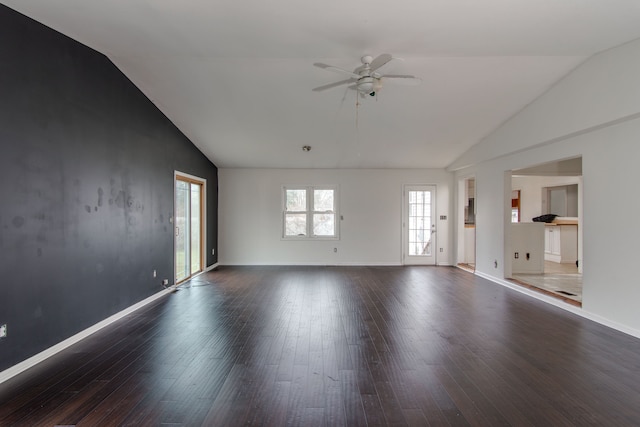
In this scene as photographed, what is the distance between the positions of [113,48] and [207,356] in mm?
3322

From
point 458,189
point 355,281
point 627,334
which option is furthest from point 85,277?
point 458,189

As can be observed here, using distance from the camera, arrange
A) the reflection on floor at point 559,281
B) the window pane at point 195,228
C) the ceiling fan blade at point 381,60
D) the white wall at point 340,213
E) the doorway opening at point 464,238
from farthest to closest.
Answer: the white wall at point 340,213 → the doorway opening at point 464,238 → the window pane at point 195,228 → the reflection on floor at point 559,281 → the ceiling fan blade at point 381,60

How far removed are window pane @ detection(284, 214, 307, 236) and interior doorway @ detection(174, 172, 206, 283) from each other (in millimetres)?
1963

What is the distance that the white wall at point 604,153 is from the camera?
10.7 feet

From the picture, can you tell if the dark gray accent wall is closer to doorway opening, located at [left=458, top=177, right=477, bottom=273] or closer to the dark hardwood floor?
the dark hardwood floor

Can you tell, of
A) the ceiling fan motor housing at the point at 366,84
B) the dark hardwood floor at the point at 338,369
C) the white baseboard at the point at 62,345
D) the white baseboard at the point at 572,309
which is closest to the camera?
the dark hardwood floor at the point at 338,369

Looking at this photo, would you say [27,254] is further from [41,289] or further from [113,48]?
[113,48]

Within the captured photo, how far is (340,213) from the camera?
7.44m

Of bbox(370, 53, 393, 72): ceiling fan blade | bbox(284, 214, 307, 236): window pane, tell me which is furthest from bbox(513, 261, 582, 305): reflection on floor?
bbox(284, 214, 307, 236): window pane

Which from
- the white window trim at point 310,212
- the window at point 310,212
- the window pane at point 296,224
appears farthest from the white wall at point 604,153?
the window pane at point 296,224

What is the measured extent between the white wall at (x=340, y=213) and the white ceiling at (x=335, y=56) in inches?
49.5

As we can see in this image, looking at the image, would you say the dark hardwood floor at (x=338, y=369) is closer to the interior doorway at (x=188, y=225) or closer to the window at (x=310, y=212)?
the interior doorway at (x=188, y=225)

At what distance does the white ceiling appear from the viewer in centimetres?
254

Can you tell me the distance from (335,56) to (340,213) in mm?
4422
